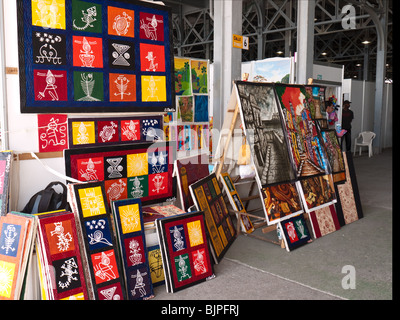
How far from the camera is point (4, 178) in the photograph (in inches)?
108

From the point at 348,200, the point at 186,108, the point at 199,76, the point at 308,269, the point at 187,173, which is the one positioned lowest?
the point at 308,269

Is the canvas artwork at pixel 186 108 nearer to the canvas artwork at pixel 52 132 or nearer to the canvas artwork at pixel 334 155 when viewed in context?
the canvas artwork at pixel 334 155

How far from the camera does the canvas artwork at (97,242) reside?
261 centimetres

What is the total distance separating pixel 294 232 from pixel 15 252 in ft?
8.37

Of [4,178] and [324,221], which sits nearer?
[4,178]

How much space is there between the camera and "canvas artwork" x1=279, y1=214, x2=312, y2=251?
3.81 meters

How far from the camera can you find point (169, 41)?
3.50m

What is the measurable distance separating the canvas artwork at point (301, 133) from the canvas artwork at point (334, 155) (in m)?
0.16

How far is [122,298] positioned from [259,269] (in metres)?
1.23

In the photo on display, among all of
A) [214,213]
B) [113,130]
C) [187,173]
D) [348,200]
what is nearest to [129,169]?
[113,130]

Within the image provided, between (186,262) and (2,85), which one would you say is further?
(186,262)

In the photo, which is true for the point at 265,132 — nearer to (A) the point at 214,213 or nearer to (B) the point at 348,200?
(A) the point at 214,213
